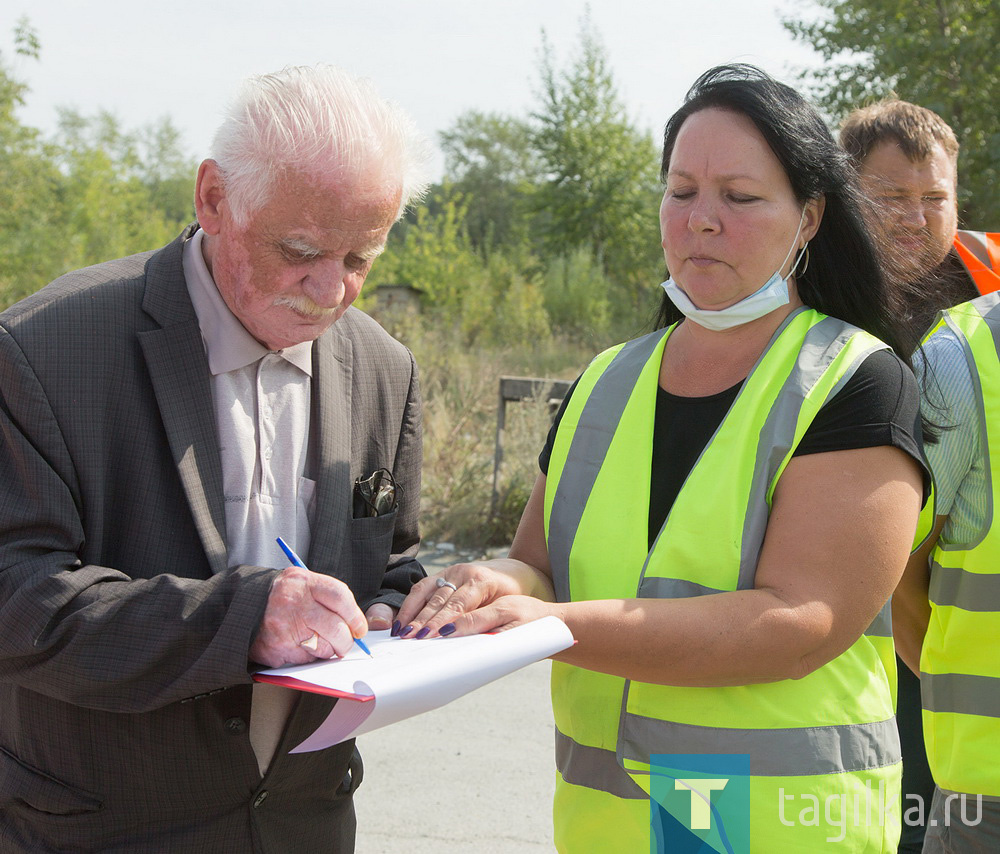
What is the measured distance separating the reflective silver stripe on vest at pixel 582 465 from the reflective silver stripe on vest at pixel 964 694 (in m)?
0.88

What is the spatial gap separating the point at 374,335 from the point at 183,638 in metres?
0.96

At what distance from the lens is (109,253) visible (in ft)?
95.7

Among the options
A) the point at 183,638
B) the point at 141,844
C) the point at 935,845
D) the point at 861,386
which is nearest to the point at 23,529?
the point at 183,638

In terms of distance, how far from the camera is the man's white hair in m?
1.89

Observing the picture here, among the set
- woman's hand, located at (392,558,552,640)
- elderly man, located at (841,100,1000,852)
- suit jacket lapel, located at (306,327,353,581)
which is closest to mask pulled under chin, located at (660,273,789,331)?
elderly man, located at (841,100,1000,852)

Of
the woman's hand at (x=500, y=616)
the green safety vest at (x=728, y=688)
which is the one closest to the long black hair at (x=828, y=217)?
the green safety vest at (x=728, y=688)

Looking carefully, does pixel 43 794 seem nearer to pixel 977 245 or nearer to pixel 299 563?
pixel 299 563

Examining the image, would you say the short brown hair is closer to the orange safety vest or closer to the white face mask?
the orange safety vest

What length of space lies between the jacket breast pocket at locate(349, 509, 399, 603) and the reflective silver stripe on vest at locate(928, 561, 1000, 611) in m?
1.24

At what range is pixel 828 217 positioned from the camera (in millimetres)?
2232

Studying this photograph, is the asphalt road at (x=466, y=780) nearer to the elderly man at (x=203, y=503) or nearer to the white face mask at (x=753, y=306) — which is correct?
the elderly man at (x=203, y=503)

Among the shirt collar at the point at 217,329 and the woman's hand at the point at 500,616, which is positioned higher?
the shirt collar at the point at 217,329

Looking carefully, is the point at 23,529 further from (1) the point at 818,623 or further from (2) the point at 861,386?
(2) the point at 861,386

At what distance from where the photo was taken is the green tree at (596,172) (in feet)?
93.5
